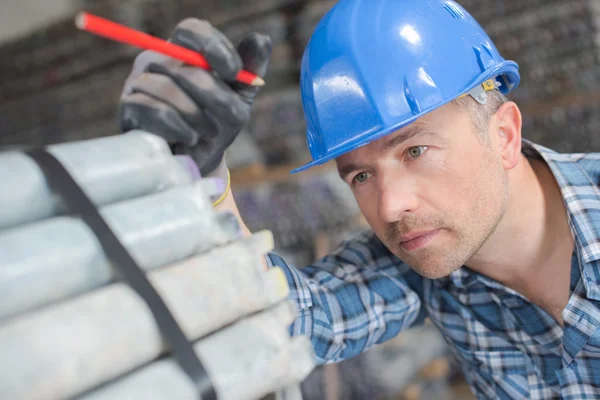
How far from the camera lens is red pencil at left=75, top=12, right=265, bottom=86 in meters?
0.78

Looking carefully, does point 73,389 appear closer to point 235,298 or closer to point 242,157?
point 235,298

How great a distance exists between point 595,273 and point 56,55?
4.30 meters

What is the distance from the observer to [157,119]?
979 millimetres

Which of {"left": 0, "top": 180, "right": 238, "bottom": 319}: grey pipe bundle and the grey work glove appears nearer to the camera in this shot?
{"left": 0, "top": 180, "right": 238, "bottom": 319}: grey pipe bundle

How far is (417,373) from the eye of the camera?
4.19 m

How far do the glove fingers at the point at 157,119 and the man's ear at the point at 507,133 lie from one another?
44.3 inches

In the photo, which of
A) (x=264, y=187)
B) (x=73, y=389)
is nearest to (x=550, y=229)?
(x=73, y=389)

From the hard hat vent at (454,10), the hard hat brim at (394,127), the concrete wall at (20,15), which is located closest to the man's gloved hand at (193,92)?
the hard hat brim at (394,127)

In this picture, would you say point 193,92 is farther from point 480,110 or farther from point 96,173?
point 480,110

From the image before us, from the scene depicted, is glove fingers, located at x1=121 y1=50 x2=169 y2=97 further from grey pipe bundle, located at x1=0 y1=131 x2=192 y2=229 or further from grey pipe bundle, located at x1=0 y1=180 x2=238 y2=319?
grey pipe bundle, located at x1=0 y1=180 x2=238 y2=319

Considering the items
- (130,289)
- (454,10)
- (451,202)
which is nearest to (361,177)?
(451,202)

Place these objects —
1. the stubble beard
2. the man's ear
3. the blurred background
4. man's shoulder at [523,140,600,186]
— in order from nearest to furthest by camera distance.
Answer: the stubble beard
the man's ear
man's shoulder at [523,140,600,186]
the blurred background

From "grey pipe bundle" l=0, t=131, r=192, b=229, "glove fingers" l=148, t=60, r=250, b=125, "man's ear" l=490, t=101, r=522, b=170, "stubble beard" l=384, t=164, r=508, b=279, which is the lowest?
"stubble beard" l=384, t=164, r=508, b=279

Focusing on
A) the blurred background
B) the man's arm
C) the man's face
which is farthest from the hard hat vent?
the blurred background
